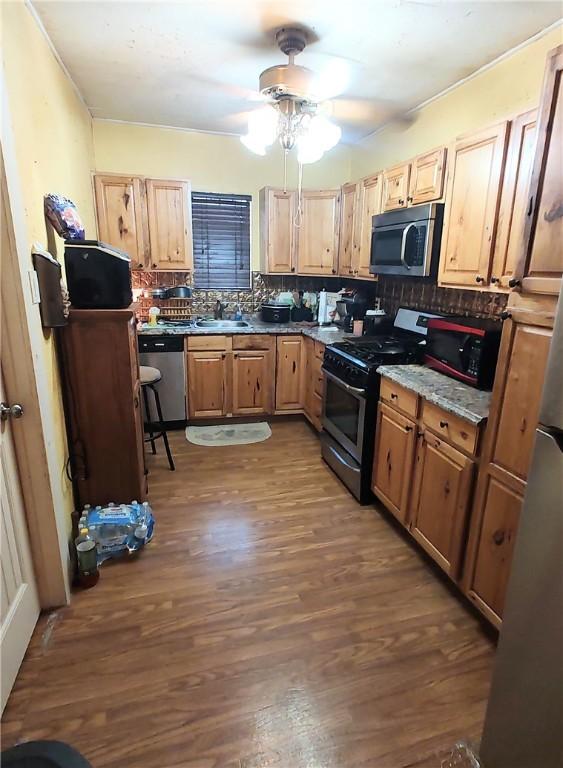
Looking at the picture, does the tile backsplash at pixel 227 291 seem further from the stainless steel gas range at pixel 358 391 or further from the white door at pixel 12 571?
the white door at pixel 12 571

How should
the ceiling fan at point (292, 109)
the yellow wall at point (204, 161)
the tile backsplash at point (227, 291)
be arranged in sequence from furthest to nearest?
the tile backsplash at point (227, 291) < the yellow wall at point (204, 161) < the ceiling fan at point (292, 109)

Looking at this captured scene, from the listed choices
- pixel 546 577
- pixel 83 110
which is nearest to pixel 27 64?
pixel 83 110

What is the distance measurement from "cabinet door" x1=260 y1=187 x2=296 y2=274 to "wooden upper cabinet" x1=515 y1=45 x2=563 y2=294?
2722mm

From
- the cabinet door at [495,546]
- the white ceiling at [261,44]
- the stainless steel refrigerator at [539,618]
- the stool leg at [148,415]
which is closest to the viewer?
the stainless steel refrigerator at [539,618]

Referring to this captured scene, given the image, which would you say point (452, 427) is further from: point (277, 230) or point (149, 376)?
point (277, 230)

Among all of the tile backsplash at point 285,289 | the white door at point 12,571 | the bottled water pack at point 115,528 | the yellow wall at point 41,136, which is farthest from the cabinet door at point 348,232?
the white door at point 12,571

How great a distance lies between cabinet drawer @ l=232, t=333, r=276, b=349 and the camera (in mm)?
3668

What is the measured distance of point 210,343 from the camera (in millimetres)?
3611

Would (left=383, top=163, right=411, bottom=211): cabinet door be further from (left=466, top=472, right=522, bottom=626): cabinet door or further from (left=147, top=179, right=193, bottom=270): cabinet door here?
(left=466, top=472, right=522, bottom=626): cabinet door

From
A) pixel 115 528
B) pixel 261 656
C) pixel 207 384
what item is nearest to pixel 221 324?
pixel 207 384

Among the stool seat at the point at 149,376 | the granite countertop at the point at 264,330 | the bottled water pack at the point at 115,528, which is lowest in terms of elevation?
the bottled water pack at the point at 115,528

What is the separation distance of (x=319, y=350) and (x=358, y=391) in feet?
3.25

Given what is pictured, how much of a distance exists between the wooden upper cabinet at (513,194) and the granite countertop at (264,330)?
1.37 metres

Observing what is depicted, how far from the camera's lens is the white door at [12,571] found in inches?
58.0
